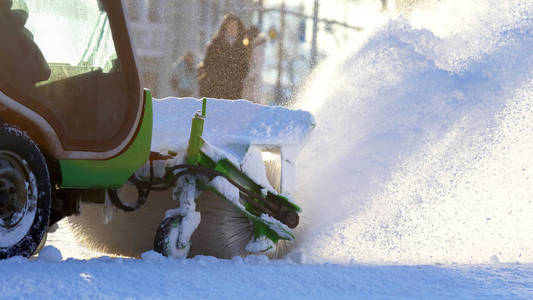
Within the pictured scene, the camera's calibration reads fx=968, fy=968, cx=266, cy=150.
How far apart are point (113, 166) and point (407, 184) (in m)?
2.43

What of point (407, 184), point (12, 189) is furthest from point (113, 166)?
point (407, 184)

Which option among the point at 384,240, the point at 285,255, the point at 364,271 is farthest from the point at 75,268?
the point at 384,240

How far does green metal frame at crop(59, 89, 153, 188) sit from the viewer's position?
191 inches

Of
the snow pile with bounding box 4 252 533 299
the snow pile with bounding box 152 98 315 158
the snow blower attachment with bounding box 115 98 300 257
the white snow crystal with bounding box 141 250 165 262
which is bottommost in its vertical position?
the white snow crystal with bounding box 141 250 165 262

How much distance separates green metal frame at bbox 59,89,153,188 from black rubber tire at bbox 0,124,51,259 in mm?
296

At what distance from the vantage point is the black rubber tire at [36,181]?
14.1ft

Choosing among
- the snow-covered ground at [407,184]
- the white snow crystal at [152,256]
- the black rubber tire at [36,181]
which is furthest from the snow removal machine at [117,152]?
the snow-covered ground at [407,184]

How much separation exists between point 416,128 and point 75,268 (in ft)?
12.1

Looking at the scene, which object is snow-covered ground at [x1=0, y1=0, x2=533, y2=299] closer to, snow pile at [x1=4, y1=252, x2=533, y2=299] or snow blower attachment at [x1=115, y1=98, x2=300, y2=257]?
snow pile at [x1=4, y1=252, x2=533, y2=299]

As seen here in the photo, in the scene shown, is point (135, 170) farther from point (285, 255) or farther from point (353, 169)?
point (353, 169)

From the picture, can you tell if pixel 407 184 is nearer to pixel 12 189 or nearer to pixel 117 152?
pixel 117 152

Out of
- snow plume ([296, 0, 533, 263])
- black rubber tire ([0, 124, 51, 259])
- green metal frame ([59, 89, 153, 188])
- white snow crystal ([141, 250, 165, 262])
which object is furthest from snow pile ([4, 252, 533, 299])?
snow plume ([296, 0, 533, 263])

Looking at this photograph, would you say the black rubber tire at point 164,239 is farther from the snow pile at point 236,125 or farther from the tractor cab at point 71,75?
the snow pile at point 236,125

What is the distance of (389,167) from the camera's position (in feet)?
22.7
